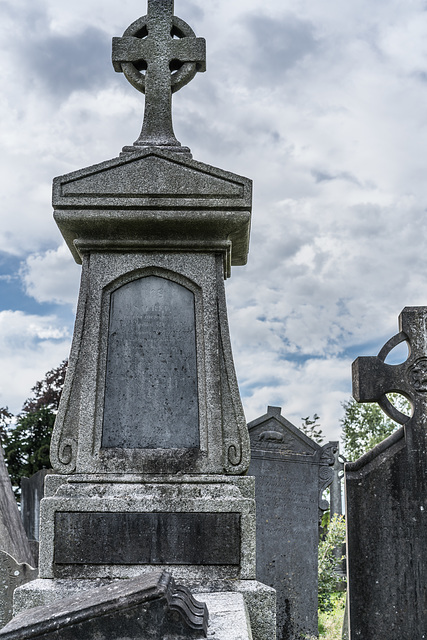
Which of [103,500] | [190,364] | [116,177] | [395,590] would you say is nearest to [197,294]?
[190,364]

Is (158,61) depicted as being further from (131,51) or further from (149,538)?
(149,538)

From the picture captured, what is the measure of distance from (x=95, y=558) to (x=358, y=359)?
6.54 ft

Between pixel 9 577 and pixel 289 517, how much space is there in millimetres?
2922

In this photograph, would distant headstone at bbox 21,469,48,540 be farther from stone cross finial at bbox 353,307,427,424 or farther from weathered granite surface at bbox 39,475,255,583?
stone cross finial at bbox 353,307,427,424

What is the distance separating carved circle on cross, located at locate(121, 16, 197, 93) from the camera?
4828mm

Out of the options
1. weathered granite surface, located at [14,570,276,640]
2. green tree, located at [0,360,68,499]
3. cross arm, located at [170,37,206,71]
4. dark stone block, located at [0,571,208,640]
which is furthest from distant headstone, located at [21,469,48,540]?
dark stone block, located at [0,571,208,640]

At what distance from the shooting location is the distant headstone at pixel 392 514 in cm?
382

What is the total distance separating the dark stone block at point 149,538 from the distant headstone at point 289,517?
9.68 feet

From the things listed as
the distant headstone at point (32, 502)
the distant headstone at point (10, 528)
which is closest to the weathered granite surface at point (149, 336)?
the distant headstone at point (10, 528)

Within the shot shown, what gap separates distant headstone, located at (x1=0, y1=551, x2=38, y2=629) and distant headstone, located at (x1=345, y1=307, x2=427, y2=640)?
2.54 meters

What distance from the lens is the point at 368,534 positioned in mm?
3877

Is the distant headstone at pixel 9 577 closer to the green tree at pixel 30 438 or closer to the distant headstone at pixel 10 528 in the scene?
the distant headstone at pixel 10 528

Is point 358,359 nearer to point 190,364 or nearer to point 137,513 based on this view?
point 190,364

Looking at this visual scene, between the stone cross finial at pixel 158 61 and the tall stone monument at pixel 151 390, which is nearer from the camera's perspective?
the tall stone monument at pixel 151 390
